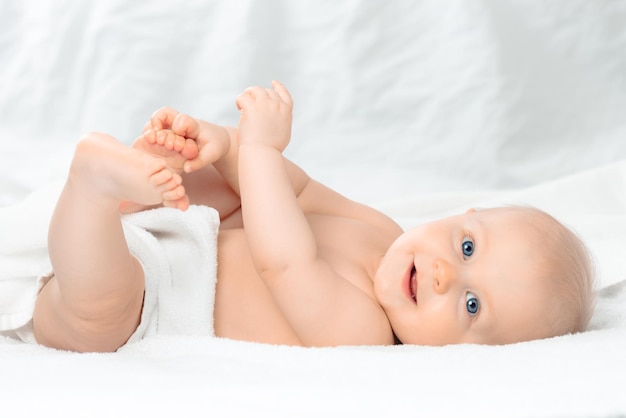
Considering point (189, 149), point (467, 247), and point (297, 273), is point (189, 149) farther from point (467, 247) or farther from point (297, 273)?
point (467, 247)

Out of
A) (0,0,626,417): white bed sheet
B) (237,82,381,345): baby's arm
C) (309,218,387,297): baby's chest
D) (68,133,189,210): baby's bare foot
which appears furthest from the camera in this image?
(0,0,626,417): white bed sheet

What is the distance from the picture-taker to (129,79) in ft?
7.58

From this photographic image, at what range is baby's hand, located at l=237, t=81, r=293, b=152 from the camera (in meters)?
1.39

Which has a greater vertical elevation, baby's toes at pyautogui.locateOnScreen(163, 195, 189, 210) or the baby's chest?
baby's toes at pyautogui.locateOnScreen(163, 195, 189, 210)

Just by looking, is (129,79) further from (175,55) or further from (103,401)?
(103,401)

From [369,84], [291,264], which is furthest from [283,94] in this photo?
[369,84]

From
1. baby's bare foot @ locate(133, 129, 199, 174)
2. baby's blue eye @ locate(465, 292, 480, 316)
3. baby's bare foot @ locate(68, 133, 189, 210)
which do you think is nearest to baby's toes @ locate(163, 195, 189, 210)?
baby's bare foot @ locate(68, 133, 189, 210)

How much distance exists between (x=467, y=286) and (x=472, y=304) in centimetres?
3

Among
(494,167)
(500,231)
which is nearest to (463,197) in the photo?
(494,167)

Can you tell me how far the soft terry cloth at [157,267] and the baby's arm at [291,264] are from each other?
0.10 metres

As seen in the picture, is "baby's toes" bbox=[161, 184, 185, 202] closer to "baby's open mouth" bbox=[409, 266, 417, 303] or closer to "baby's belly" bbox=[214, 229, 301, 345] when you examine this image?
"baby's belly" bbox=[214, 229, 301, 345]

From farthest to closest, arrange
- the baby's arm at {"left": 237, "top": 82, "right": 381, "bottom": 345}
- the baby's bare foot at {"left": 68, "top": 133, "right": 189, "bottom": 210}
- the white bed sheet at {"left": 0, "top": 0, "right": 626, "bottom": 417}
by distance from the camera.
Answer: the white bed sheet at {"left": 0, "top": 0, "right": 626, "bottom": 417} < the baby's arm at {"left": 237, "top": 82, "right": 381, "bottom": 345} < the baby's bare foot at {"left": 68, "top": 133, "right": 189, "bottom": 210}

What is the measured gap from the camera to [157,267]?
1380mm

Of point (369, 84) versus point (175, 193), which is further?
point (369, 84)
